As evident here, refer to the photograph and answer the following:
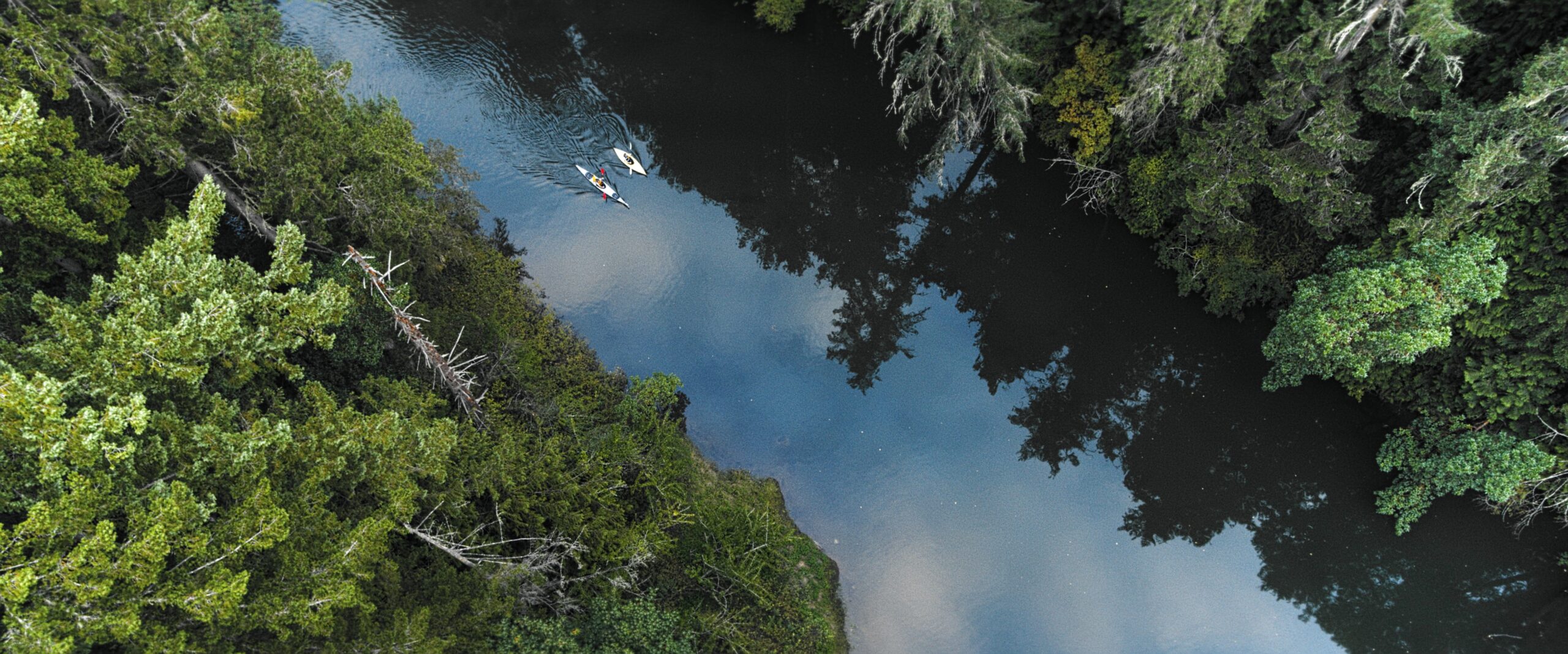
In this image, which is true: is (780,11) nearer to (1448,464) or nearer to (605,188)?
(605,188)

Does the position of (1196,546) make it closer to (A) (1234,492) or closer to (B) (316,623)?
(A) (1234,492)

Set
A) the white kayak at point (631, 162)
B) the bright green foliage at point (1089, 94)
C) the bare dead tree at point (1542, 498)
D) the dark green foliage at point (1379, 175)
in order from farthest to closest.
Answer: the white kayak at point (631, 162), the bright green foliage at point (1089, 94), the bare dead tree at point (1542, 498), the dark green foliage at point (1379, 175)

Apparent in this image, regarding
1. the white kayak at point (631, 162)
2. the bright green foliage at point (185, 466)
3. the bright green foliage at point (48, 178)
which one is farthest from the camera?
the white kayak at point (631, 162)

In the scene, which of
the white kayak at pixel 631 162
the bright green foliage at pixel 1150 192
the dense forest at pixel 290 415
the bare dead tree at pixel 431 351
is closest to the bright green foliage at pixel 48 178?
the dense forest at pixel 290 415

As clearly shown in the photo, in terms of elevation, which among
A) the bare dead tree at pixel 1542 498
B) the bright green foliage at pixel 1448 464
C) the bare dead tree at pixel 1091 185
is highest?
the bare dead tree at pixel 1542 498

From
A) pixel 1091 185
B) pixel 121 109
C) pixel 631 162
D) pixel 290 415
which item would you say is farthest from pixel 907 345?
pixel 121 109

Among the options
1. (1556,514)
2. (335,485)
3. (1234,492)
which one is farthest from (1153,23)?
(335,485)

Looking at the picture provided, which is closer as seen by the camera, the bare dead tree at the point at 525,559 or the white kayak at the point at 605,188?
the bare dead tree at the point at 525,559

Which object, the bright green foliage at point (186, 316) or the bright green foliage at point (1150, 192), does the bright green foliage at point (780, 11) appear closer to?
the bright green foliage at point (1150, 192)
